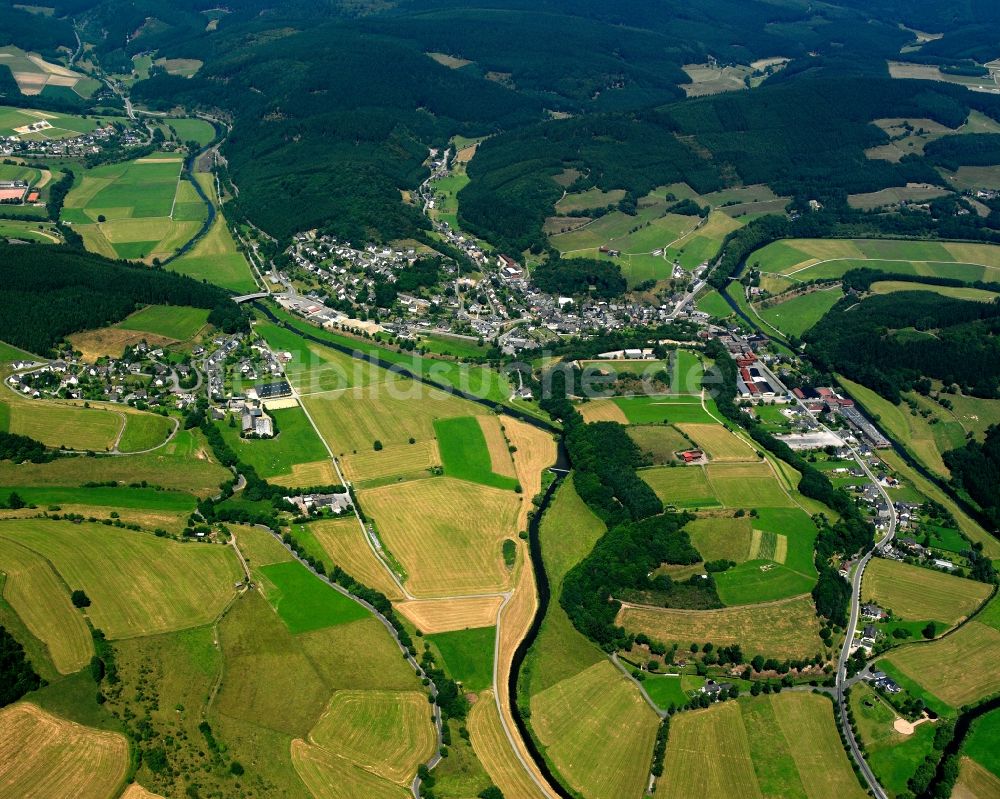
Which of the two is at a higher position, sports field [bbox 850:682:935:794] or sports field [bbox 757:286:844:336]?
sports field [bbox 850:682:935:794]

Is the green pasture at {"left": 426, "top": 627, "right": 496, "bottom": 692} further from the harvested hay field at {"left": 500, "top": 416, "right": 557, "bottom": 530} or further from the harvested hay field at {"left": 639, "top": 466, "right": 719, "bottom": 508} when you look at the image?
the harvested hay field at {"left": 639, "top": 466, "right": 719, "bottom": 508}

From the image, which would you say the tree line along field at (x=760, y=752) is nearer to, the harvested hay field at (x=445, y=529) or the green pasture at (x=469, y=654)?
the green pasture at (x=469, y=654)

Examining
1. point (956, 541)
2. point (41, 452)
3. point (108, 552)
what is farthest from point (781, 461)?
point (41, 452)

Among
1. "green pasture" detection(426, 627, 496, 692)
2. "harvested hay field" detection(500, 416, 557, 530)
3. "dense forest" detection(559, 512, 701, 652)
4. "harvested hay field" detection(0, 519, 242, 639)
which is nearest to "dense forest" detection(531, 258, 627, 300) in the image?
"harvested hay field" detection(500, 416, 557, 530)

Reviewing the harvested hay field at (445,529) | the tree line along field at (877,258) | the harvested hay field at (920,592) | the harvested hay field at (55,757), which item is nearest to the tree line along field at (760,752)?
the harvested hay field at (920,592)

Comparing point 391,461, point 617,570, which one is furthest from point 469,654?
point 391,461
